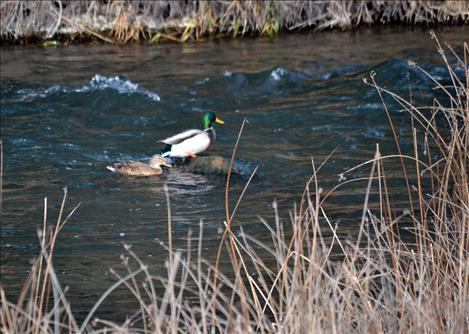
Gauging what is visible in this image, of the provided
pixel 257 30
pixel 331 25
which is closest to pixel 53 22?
pixel 257 30

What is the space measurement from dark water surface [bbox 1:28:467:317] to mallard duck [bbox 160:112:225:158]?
14.0 inches

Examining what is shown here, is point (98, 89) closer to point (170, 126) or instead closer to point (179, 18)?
Result: point (170, 126)

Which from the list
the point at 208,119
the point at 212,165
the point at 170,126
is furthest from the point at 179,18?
the point at 212,165

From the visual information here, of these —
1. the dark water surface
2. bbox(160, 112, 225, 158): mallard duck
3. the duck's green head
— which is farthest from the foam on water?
bbox(160, 112, 225, 158): mallard duck

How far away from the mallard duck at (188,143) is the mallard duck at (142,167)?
1.09 feet

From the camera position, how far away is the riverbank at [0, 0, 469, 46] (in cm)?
1502

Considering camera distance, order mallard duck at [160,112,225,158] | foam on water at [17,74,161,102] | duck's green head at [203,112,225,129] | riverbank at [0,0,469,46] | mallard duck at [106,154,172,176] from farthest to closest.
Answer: riverbank at [0,0,469,46], foam on water at [17,74,161,102], duck's green head at [203,112,225,129], mallard duck at [160,112,225,158], mallard duck at [106,154,172,176]

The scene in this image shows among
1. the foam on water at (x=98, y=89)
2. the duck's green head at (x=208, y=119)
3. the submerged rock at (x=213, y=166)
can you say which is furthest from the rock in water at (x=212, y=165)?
the foam on water at (x=98, y=89)

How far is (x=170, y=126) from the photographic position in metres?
10.7

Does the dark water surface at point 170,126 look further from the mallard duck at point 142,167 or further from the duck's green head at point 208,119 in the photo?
the duck's green head at point 208,119

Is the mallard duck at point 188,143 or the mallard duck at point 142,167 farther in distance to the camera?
the mallard duck at point 188,143

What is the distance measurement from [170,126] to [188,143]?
117 centimetres

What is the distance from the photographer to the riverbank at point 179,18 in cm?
1502

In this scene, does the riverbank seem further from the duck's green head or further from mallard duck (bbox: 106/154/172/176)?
mallard duck (bbox: 106/154/172/176)
